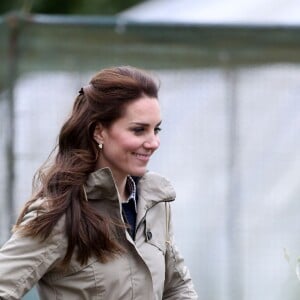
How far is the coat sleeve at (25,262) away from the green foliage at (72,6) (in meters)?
7.18

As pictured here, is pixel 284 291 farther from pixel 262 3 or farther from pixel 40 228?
pixel 40 228

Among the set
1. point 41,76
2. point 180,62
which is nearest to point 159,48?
point 180,62

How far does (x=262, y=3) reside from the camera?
764cm

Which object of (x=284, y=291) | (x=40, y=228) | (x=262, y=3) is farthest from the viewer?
(x=262, y=3)

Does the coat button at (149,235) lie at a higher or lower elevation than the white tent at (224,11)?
lower

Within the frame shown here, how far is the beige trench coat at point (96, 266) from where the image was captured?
405 centimetres

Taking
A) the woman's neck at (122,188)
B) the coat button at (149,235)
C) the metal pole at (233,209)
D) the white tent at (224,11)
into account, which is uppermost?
the white tent at (224,11)

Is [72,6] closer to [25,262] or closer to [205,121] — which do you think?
[205,121]

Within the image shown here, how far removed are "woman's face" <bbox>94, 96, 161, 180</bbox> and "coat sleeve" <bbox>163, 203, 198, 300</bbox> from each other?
1.13ft

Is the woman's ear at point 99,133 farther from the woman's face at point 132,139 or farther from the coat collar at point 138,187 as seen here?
the coat collar at point 138,187

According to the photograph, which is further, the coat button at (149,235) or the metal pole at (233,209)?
the metal pole at (233,209)

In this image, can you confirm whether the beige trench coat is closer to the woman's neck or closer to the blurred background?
the woman's neck

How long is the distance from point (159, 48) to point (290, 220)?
1101 millimetres

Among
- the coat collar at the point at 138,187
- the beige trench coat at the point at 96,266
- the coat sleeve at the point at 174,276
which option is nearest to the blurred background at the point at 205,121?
the coat sleeve at the point at 174,276
